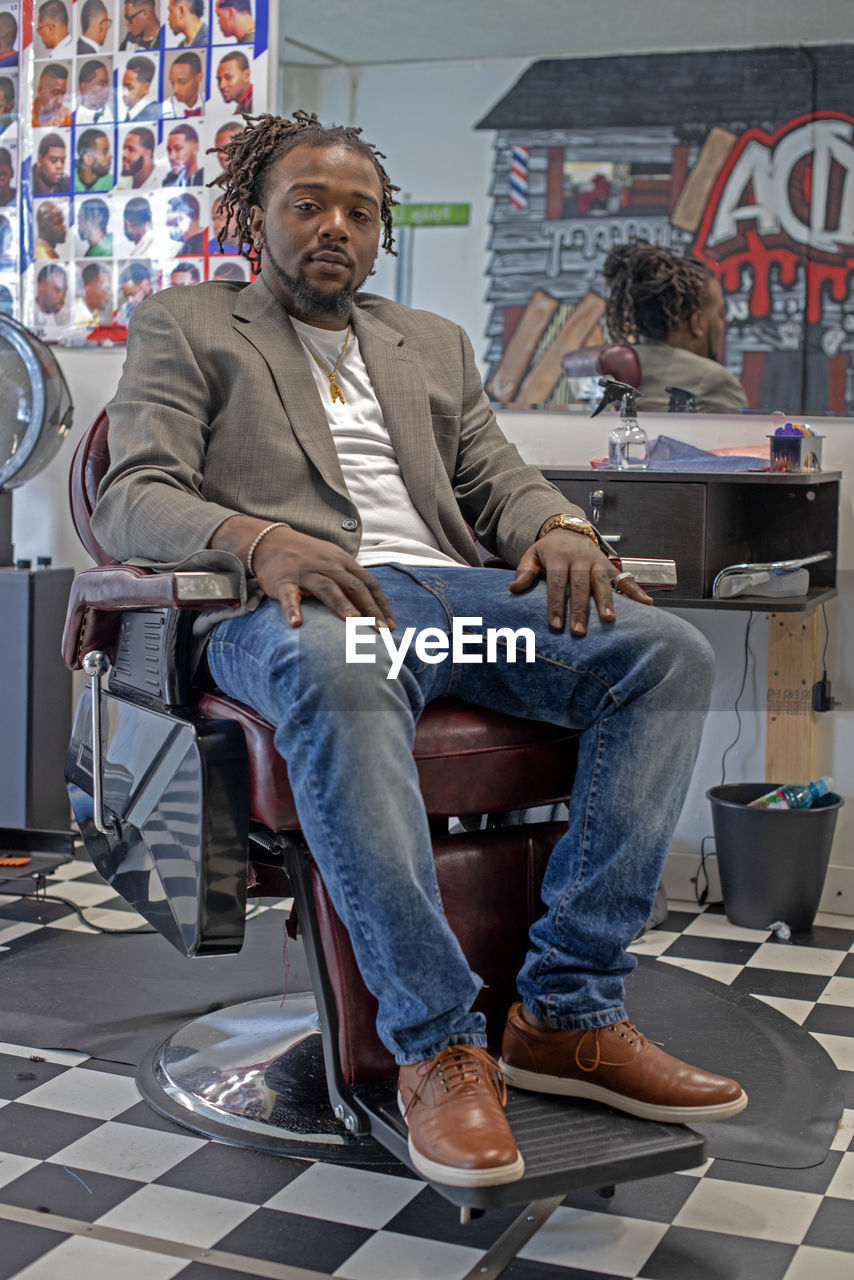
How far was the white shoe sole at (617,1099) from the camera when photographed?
173 cm

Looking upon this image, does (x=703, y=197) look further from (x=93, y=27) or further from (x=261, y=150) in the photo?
(x=93, y=27)

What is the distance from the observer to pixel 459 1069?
1650 mm

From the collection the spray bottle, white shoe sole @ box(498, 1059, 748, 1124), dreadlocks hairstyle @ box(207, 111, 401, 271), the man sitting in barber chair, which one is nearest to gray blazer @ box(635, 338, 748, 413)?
the spray bottle

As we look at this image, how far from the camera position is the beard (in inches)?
91.1

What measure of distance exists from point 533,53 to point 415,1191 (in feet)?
8.35

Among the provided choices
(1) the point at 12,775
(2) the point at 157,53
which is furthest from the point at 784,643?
(2) the point at 157,53


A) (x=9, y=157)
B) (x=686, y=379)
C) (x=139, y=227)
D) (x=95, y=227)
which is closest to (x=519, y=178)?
(x=686, y=379)

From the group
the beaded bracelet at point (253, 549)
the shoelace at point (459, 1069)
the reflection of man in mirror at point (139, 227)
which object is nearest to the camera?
the shoelace at point (459, 1069)

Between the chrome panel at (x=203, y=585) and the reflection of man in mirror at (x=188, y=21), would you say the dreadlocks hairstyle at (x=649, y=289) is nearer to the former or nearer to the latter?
the reflection of man in mirror at (x=188, y=21)

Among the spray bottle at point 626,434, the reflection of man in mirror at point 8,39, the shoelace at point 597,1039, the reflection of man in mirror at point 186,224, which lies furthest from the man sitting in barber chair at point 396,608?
the reflection of man in mirror at point 8,39

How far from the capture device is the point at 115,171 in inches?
141

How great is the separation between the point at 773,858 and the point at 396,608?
137 centimetres

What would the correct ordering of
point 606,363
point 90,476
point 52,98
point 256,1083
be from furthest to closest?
point 52,98, point 606,363, point 90,476, point 256,1083

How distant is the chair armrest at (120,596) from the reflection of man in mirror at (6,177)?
79.5 inches
